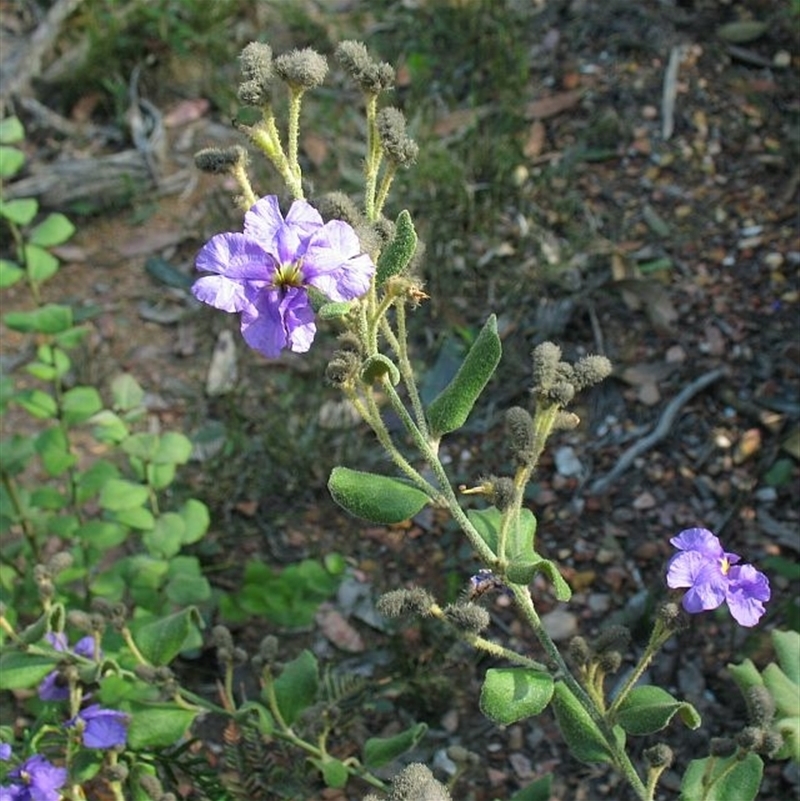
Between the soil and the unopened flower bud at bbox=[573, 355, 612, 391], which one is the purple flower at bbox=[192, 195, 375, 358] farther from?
the soil

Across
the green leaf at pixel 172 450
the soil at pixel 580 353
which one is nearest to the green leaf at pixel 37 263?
the green leaf at pixel 172 450

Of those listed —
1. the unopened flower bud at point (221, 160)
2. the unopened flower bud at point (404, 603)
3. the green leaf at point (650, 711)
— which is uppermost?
the unopened flower bud at point (221, 160)

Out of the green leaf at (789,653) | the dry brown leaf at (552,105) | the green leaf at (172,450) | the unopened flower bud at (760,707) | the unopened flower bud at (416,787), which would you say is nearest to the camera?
the unopened flower bud at (416,787)

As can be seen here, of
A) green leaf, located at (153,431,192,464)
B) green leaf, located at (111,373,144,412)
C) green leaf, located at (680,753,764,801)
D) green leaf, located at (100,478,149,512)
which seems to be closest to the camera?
green leaf, located at (680,753,764,801)

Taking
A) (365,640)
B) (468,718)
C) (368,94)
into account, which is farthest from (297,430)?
(368,94)

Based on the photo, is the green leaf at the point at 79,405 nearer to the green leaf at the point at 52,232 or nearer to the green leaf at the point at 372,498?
the green leaf at the point at 52,232

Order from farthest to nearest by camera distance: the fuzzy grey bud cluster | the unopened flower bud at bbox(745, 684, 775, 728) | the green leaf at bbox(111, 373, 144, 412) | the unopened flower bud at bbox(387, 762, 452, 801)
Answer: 1. the green leaf at bbox(111, 373, 144, 412)
2. the unopened flower bud at bbox(745, 684, 775, 728)
3. the fuzzy grey bud cluster
4. the unopened flower bud at bbox(387, 762, 452, 801)

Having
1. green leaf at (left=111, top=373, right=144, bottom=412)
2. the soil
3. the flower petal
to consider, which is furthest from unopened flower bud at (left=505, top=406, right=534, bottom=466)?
green leaf at (left=111, top=373, right=144, bottom=412)
